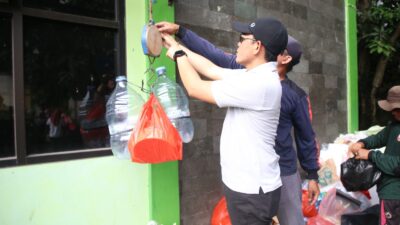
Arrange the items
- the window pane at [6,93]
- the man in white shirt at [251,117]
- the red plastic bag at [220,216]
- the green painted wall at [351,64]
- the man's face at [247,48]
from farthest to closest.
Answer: the green painted wall at [351,64]
the red plastic bag at [220,216]
the window pane at [6,93]
the man's face at [247,48]
the man in white shirt at [251,117]

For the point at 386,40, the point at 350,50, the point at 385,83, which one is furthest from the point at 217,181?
the point at 385,83

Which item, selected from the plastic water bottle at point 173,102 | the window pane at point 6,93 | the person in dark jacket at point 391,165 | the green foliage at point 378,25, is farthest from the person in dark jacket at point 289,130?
the green foliage at point 378,25

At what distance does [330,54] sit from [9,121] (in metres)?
4.89

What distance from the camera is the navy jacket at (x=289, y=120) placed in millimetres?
2764

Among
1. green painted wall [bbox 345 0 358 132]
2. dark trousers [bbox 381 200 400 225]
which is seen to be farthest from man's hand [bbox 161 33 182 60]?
green painted wall [bbox 345 0 358 132]

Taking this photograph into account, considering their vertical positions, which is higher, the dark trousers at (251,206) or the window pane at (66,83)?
the window pane at (66,83)

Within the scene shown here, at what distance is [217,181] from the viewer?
13.9ft

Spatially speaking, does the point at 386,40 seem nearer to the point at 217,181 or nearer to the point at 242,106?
the point at 217,181

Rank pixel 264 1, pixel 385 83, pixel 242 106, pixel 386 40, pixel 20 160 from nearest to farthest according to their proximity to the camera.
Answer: pixel 242 106 → pixel 20 160 → pixel 264 1 → pixel 386 40 → pixel 385 83

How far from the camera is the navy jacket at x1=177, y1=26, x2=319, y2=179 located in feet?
9.07

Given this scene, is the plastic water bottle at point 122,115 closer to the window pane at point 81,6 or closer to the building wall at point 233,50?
the window pane at point 81,6

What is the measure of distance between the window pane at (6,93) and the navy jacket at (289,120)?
1.19 m

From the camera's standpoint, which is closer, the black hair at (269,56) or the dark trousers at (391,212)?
the black hair at (269,56)

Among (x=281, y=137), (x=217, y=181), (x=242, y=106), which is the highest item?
(x=242, y=106)
